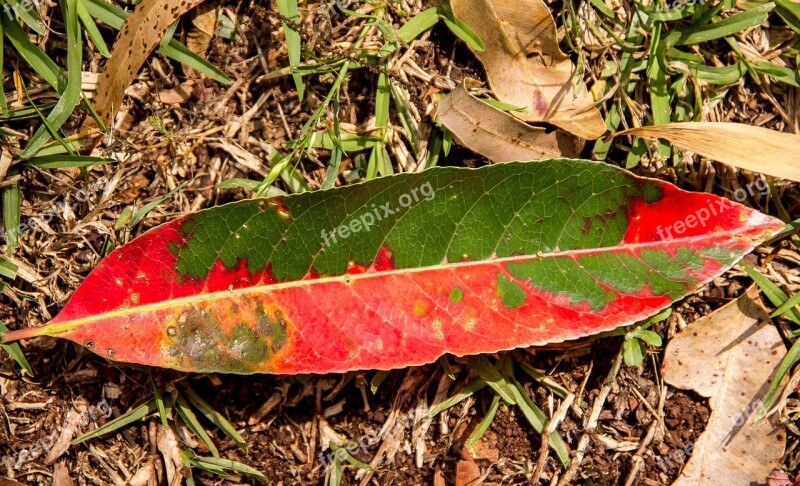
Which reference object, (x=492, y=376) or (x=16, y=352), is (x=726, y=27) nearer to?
(x=492, y=376)

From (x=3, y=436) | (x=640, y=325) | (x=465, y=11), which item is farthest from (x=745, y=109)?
(x=3, y=436)

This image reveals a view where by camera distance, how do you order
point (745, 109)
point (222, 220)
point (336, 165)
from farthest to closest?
point (745, 109), point (336, 165), point (222, 220)

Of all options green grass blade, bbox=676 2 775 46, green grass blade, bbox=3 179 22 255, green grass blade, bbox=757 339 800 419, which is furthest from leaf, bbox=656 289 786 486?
green grass blade, bbox=3 179 22 255

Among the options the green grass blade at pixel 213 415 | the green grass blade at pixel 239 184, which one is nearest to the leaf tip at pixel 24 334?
the green grass blade at pixel 213 415

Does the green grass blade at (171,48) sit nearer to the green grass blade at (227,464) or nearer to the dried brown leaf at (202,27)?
the dried brown leaf at (202,27)

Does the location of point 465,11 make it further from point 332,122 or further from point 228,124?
point 228,124

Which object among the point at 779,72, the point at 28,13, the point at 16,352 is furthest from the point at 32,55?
the point at 779,72

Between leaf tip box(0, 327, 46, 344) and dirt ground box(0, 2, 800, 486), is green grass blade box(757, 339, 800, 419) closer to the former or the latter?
dirt ground box(0, 2, 800, 486)
